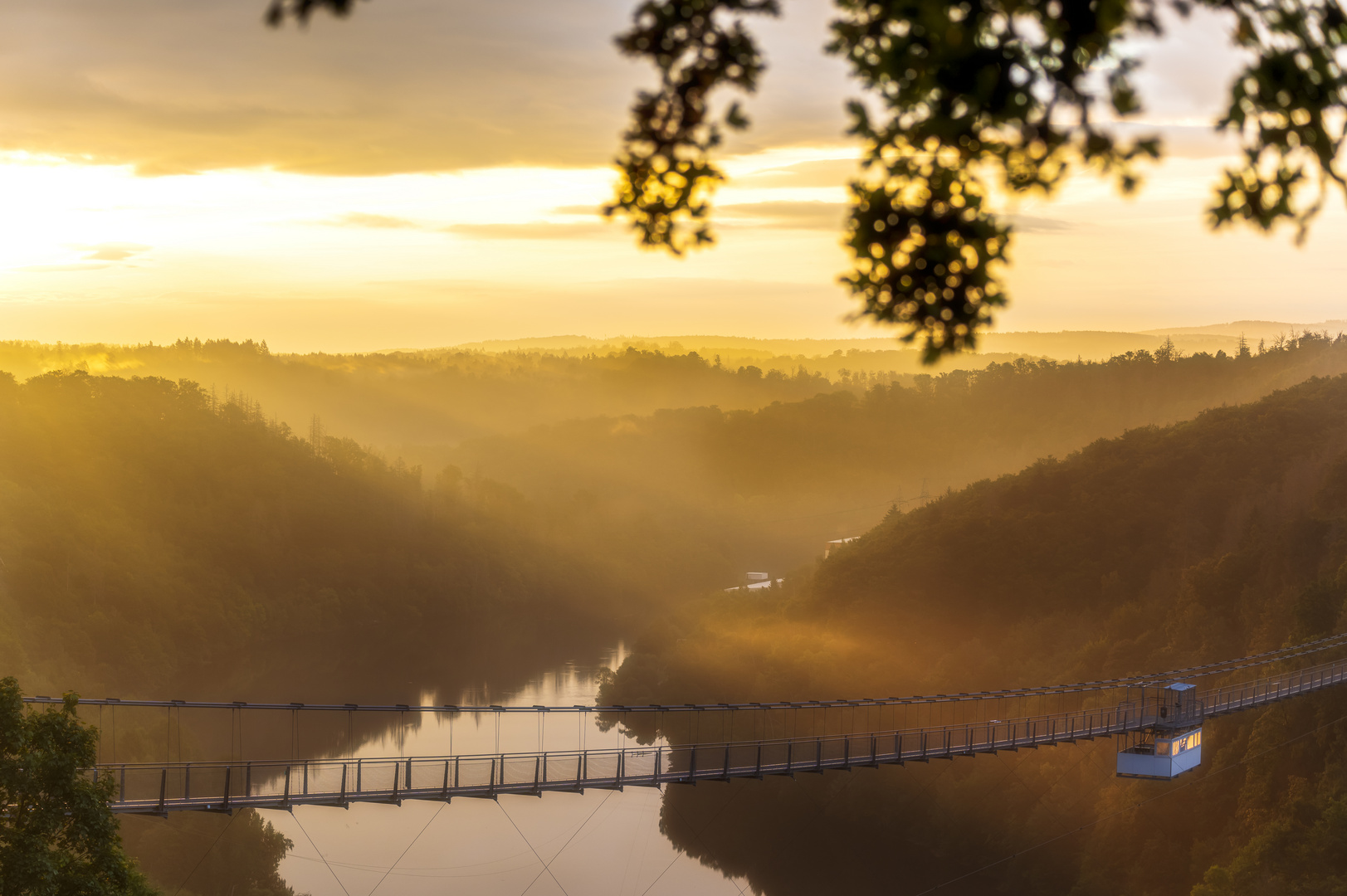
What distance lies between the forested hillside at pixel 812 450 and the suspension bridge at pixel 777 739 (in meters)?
48.0

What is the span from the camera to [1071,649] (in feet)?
147

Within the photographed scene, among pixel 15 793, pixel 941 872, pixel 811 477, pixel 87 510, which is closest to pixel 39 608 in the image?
pixel 87 510

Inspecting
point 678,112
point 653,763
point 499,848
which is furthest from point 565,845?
point 678,112

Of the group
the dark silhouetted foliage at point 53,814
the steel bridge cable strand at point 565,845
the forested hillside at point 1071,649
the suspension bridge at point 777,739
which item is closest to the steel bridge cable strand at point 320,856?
the suspension bridge at point 777,739

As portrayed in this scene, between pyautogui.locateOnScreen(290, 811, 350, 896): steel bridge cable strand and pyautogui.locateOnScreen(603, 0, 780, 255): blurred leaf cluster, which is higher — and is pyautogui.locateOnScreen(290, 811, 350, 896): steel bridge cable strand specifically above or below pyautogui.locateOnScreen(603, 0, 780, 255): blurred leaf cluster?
below

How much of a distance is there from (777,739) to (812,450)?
88.9m

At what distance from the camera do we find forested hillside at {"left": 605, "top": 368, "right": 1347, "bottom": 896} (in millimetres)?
30094

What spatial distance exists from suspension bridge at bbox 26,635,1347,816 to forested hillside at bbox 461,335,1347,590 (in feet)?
157

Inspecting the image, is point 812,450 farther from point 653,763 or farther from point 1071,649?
point 653,763

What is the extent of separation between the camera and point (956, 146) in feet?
8.68

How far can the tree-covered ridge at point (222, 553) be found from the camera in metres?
59.4

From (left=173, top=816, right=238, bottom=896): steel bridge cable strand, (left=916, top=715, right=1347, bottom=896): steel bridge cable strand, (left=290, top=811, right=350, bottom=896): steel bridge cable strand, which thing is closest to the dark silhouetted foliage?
(left=173, top=816, right=238, bottom=896): steel bridge cable strand

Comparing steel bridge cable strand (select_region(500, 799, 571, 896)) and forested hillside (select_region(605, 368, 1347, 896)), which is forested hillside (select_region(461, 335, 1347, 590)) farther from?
steel bridge cable strand (select_region(500, 799, 571, 896))

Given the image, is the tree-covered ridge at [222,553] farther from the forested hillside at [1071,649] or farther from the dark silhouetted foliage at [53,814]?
the dark silhouetted foliage at [53,814]
